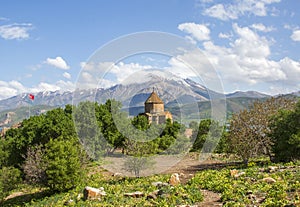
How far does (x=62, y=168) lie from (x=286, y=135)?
20043 mm

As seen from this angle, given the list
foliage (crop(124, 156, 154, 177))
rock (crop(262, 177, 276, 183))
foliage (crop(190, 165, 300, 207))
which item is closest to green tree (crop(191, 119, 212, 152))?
foliage (crop(124, 156, 154, 177))

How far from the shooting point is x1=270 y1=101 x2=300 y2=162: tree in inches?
1048

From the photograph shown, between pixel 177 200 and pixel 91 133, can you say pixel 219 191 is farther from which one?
pixel 91 133

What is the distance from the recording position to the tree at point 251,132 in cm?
2892

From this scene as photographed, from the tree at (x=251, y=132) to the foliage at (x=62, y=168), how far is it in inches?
590

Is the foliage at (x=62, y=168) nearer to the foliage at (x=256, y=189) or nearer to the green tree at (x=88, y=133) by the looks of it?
the green tree at (x=88, y=133)

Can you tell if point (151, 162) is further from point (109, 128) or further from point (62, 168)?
point (109, 128)

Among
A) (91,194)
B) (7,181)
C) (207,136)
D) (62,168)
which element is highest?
(207,136)

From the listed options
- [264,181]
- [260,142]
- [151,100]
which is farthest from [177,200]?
[151,100]

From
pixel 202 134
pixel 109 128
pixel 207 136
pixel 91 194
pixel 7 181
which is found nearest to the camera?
pixel 91 194

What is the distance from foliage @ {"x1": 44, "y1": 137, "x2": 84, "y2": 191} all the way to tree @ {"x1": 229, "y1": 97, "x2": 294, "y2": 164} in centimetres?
1499

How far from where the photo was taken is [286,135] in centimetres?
2781

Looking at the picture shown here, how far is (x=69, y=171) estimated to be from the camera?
26.2m

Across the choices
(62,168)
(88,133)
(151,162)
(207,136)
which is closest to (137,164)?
(151,162)
